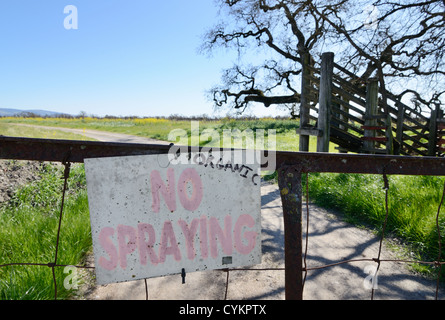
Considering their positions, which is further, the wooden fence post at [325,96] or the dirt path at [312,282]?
the wooden fence post at [325,96]

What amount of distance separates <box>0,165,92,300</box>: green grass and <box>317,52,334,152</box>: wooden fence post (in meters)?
5.38

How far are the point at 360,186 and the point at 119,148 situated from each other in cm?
467

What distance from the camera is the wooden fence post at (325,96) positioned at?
22.0 ft

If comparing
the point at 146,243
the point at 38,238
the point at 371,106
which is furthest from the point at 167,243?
the point at 371,106

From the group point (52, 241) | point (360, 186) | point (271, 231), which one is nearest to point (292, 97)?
point (360, 186)

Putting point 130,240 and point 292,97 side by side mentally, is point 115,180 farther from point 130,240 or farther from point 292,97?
point 292,97

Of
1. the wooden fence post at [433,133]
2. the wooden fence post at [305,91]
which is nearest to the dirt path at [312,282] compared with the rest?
the wooden fence post at [305,91]

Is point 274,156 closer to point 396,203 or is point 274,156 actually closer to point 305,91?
point 396,203

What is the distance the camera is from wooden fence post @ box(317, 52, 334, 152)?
670cm

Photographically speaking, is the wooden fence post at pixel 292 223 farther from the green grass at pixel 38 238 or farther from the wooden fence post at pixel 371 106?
the wooden fence post at pixel 371 106

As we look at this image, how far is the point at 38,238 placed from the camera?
2.91 meters

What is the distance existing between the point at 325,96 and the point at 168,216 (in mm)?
6373

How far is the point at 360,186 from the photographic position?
4.91m

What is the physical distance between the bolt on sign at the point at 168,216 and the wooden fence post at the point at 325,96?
235 inches
